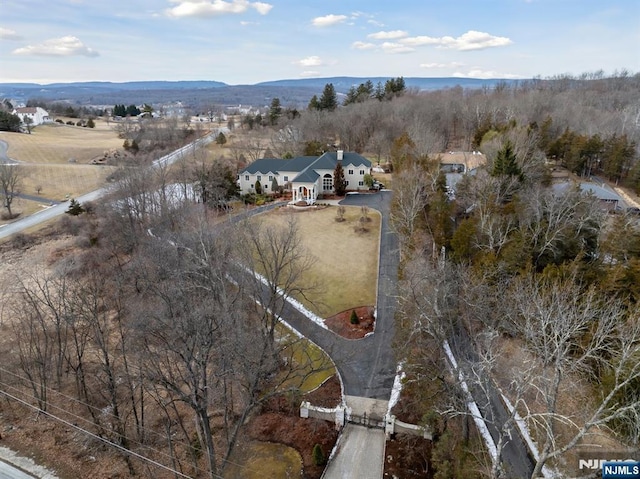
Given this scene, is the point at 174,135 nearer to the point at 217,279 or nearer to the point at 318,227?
the point at 318,227

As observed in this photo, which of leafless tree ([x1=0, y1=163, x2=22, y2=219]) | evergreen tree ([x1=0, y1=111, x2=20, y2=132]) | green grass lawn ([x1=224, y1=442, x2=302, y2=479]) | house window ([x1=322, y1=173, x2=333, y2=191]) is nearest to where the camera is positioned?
green grass lawn ([x1=224, y1=442, x2=302, y2=479])

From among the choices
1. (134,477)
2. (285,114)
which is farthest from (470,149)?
(134,477)

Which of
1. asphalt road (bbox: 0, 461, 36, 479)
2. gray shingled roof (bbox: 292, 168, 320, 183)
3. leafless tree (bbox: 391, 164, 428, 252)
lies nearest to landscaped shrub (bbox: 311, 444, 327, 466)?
asphalt road (bbox: 0, 461, 36, 479)

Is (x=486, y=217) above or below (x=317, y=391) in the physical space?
above

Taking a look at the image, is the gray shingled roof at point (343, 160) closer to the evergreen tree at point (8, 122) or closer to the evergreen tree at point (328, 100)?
the evergreen tree at point (328, 100)

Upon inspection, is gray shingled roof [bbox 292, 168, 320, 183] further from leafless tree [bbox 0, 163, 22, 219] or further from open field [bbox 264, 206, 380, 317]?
leafless tree [bbox 0, 163, 22, 219]

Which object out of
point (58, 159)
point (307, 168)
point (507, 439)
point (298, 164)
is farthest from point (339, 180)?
point (58, 159)

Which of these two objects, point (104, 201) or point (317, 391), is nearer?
point (317, 391)
